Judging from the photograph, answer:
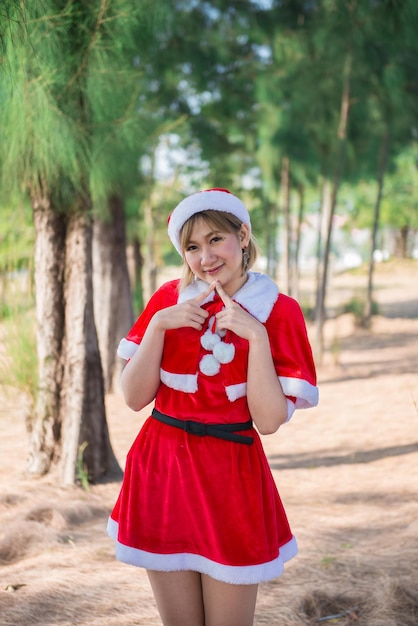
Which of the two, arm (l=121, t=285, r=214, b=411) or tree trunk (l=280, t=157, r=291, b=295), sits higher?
tree trunk (l=280, t=157, r=291, b=295)

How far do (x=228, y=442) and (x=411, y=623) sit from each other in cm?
127

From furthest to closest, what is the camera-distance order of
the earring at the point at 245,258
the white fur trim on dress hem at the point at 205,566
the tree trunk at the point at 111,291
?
the tree trunk at the point at 111,291 < the earring at the point at 245,258 < the white fur trim on dress hem at the point at 205,566

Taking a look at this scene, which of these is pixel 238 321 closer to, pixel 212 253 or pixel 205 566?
pixel 212 253

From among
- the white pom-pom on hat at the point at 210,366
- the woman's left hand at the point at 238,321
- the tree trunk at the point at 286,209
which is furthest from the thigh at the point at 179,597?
the tree trunk at the point at 286,209

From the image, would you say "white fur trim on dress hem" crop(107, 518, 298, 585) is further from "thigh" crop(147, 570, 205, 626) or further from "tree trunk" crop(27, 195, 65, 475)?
"tree trunk" crop(27, 195, 65, 475)

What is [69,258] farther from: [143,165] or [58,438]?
[143,165]

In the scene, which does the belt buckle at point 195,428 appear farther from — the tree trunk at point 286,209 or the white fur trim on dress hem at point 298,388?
the tree trunk at point 286,209

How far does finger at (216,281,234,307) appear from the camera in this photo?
1.55 m

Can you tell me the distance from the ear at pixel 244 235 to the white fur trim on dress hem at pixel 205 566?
704 mm

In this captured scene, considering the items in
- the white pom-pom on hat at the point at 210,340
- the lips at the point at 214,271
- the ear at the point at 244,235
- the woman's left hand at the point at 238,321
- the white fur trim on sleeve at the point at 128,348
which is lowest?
the white fur trim on sleeve at the point at 128,348

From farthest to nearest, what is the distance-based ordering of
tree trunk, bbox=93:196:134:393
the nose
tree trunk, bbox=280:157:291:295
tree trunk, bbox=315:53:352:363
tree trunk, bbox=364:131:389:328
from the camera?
tree trunk, bbox=364:131:389:328 < tree trunk, bbox=280:157:291:295 < tree trunk, bbox=315:53:352:363 < tree trunk, bbox=93:196:134:393 < the nose

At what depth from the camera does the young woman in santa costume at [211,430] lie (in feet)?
4.96

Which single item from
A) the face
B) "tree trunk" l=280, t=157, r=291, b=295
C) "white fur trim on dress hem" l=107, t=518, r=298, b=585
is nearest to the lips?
the face

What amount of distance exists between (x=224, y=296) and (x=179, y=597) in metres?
0.67
